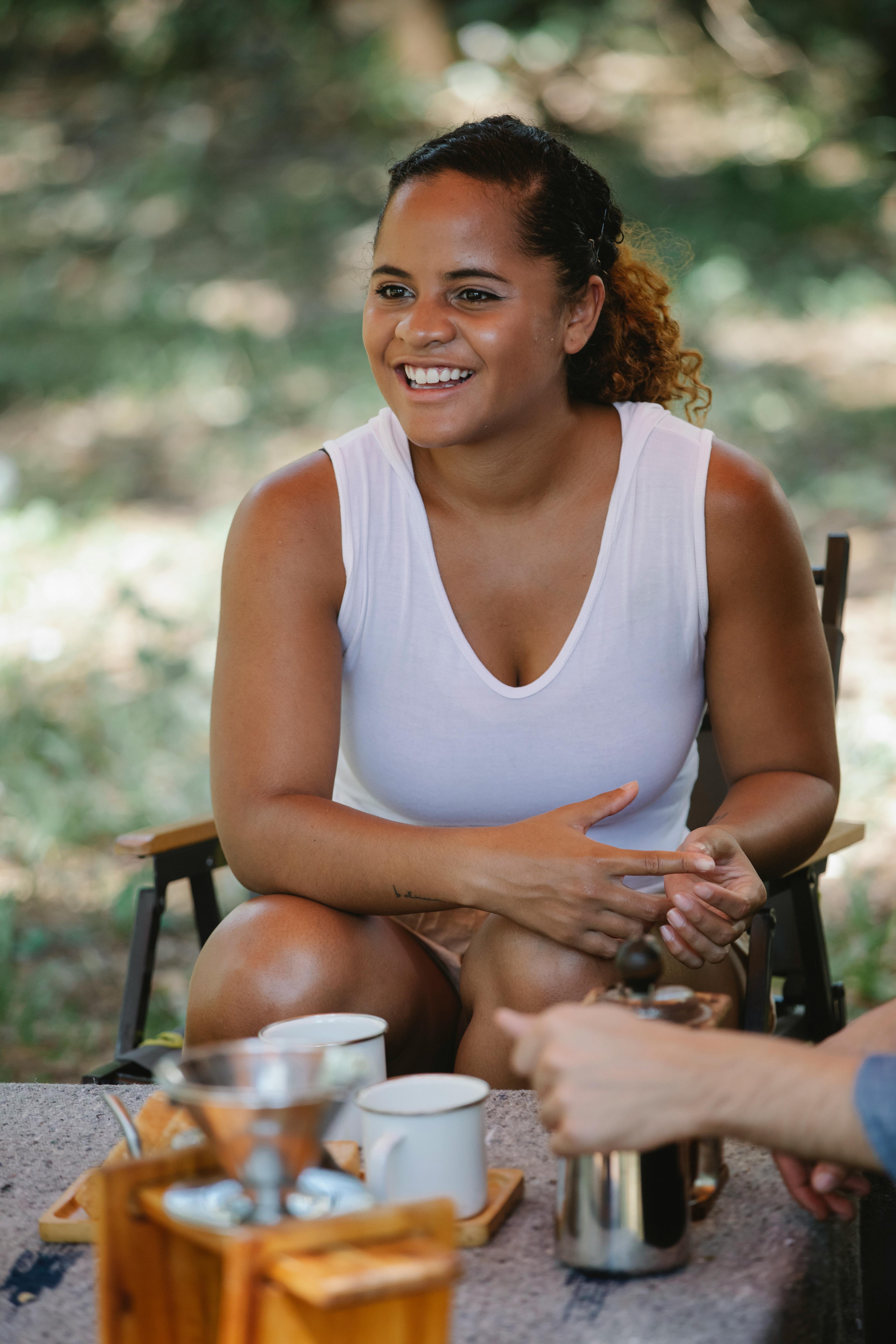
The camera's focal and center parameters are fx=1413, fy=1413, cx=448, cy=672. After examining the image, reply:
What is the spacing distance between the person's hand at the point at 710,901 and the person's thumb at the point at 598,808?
92mm

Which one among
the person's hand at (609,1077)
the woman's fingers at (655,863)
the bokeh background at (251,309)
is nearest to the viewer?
the person's hand at (609,1077)

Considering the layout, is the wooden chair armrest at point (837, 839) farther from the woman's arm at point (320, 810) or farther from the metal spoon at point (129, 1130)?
the metal spoon at point (129, 1130)

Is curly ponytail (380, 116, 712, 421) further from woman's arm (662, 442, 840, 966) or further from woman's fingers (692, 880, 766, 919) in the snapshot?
woman's fingers (692, 880, 766, 919)

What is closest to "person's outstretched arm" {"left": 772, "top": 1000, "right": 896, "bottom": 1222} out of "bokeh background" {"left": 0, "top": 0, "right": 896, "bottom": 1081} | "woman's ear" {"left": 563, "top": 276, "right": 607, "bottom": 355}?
"woman's ear" {"left": 563, "top": 276, "right": 607, "bottom": 355}

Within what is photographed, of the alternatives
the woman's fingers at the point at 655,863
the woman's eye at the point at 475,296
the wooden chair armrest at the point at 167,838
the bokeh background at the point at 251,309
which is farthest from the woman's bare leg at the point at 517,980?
the bokeh background at the point at 251,309

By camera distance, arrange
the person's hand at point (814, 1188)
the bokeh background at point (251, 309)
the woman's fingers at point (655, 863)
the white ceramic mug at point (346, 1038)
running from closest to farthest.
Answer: the person's hand at point (814, 1188)
the white ceramic mug at point (346, 1038)
the woman's fingers at point (655, 863)
the bokeh background at point (251, 309)

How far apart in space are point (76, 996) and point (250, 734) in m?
1.58

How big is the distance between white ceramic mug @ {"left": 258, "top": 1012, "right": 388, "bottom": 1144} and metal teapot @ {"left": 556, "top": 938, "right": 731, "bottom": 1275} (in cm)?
24

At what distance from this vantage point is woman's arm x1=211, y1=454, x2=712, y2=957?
169cm

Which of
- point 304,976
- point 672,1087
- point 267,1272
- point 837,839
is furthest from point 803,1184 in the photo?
point 837,839

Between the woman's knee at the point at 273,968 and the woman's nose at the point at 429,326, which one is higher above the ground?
the woman's nose at the point at 429,326

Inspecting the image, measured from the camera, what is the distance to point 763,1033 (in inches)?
75.2

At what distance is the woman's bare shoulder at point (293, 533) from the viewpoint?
1.93m

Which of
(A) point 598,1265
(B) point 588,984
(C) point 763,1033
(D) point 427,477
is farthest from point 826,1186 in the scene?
(D) point 427,477
